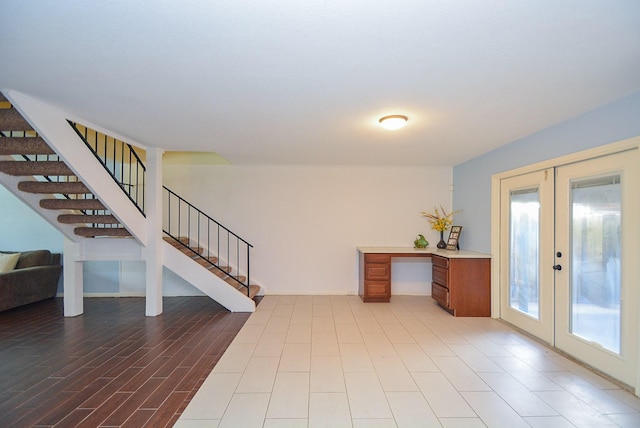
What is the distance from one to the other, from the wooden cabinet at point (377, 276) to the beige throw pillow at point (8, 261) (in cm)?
584

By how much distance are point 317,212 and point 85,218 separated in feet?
11.7

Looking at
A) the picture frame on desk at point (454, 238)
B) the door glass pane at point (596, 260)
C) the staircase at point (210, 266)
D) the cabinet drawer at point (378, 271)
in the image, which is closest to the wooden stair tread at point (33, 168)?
the staircase at point (210, 266)

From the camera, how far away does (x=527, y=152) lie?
3.71m

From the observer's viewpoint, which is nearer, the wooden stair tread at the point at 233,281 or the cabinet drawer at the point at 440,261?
the cabinet drawer at the point at 440,261

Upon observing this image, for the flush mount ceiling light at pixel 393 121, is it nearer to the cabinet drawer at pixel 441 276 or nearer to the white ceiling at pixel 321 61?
the white ceiling at pixel 321 61

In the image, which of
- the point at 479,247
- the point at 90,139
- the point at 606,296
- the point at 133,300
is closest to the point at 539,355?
the point at 606,296

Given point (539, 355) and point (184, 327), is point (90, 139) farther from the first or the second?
point (539, 355)

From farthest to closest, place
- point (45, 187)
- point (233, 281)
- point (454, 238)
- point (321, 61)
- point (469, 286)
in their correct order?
1. point (454, 238)
2. point (233, 281)
3. point (469, 286)
4. point (45, 187)
5. point (321, 61)

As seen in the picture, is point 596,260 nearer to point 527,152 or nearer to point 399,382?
point 527,152

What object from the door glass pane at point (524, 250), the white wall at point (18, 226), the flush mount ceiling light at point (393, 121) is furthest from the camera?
the white wall at point (18, 226)

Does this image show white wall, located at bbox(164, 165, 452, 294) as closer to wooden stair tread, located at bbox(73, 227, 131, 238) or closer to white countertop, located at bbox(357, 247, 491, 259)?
white countertop, located at bbox(357, 247, 491, 259)

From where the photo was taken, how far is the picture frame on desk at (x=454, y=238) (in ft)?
17.4

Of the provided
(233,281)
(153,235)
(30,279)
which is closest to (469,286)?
(233,281)

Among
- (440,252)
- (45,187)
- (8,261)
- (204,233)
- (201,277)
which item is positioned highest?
(45,187)
